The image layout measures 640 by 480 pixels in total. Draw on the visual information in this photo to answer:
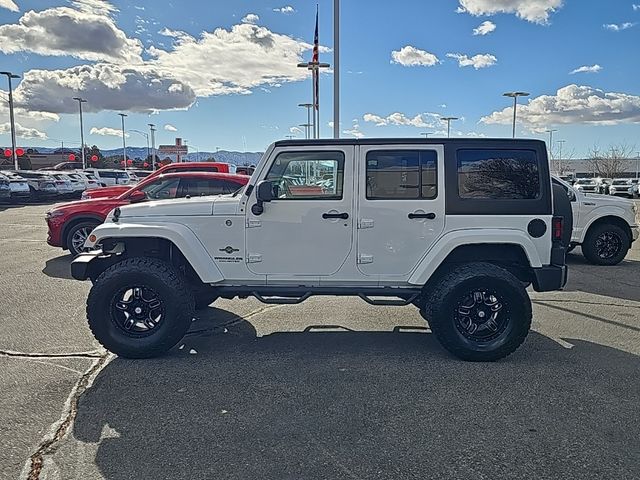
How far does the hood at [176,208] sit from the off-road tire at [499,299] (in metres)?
2.10

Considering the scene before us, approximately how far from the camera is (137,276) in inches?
194

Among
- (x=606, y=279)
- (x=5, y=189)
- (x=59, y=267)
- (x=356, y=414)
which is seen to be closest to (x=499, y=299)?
(x=356, y=414)

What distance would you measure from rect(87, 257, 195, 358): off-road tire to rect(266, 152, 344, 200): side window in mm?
1325

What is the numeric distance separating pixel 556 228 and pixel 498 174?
734 mm

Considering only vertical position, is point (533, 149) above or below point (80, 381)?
above

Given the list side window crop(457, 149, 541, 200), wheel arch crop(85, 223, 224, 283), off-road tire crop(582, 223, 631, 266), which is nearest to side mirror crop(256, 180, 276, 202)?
wheel arch crop(85, 223, 224, 283)

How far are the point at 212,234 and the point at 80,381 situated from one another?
1663mm

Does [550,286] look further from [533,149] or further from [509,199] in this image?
[533,149]

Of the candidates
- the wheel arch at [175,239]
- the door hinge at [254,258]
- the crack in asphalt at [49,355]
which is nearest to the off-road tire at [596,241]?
the door hinge at [254,258]

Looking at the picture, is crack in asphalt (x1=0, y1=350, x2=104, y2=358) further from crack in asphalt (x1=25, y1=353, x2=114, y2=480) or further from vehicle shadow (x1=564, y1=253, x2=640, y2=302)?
vehicle shadow (x1=564, y1=253, x2=640, y2=302)

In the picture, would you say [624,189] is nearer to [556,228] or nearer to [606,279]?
[606,279]

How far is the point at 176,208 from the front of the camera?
5113 millimetres

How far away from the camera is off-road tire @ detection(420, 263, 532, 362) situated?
485 centimetres

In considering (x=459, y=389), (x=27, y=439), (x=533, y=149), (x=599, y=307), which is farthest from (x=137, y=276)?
(x=599, y=307)
